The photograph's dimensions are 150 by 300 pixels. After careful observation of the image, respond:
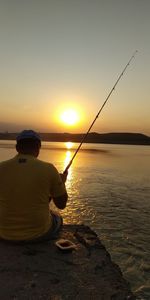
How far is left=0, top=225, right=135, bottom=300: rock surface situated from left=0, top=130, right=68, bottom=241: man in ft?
1.19

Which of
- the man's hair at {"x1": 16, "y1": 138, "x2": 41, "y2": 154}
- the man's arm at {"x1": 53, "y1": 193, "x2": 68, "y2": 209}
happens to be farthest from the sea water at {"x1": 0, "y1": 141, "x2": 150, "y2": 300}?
the man's hair at {"x1": 16, "y1": 138, "x2": 41, "y2": 154}

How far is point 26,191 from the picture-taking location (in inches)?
210

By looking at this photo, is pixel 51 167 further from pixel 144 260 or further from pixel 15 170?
pixel 144 260

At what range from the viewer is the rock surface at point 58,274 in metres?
4.21

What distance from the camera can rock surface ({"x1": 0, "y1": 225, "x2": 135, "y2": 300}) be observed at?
421cm

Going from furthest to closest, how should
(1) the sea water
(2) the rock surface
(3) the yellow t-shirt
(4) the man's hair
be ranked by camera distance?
1. (1) the sea water
2. (4) the man's hair
3. (3) the yellow t-shirt
4. (2) the rock surface

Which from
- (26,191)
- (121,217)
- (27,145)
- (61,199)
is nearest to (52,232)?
(61,199)

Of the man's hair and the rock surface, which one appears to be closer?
the rock surface

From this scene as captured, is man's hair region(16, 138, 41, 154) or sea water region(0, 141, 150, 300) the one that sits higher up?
man's hair region(16, 138, 41, 154)

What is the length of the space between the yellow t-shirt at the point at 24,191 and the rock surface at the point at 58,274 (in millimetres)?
442

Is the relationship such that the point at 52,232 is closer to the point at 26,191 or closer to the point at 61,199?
the point at 61,199

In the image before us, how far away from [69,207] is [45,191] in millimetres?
7925

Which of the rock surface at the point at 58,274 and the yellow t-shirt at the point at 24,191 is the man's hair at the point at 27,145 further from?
the rock surface at the point at 58,274

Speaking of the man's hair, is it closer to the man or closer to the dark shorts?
the man
